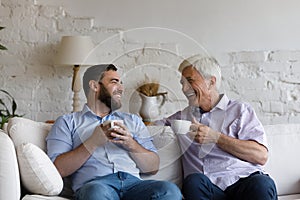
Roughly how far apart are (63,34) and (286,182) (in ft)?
5.90

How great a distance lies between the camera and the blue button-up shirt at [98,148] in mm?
2344

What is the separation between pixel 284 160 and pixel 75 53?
4.81 ft

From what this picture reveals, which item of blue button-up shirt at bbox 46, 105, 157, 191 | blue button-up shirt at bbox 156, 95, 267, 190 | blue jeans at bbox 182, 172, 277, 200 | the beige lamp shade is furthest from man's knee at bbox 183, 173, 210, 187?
the beige lamp shade

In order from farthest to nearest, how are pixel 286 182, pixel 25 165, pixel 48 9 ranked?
pixel 48 9 < pixel 286 182 < pixel 25 165

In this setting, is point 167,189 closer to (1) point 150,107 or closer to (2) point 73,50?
(1) point 150,107

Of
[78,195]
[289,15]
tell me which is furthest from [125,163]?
[289,15]

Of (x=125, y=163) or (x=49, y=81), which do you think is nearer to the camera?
(x=125, y=163)

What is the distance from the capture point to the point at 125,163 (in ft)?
7.82

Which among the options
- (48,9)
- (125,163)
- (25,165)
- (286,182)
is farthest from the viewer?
(48,9)

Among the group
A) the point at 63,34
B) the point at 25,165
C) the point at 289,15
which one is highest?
the point at 289,15

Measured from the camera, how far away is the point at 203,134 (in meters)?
2.41

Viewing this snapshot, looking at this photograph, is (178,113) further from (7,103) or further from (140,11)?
(7,103)

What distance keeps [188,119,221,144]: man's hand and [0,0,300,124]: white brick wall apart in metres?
0.98

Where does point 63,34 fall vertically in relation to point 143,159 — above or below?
above
